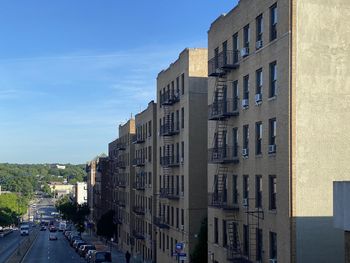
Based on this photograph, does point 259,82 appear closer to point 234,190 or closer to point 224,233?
point 234,190

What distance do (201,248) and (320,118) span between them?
16.7 metres

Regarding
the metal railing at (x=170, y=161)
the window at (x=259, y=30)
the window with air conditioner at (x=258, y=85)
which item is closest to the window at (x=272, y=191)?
the window with air conditioner at (x=258, y=85)

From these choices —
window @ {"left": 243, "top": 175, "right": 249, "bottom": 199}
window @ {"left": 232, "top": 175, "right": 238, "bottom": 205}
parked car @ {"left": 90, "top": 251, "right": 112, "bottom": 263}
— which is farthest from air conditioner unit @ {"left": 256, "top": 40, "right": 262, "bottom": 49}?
parked car @ {"left": 90, "top": 251, "right": 112, "bottom": 263}

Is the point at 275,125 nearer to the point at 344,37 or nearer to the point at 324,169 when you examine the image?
the point at 324,169

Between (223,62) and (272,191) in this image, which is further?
(223,62)

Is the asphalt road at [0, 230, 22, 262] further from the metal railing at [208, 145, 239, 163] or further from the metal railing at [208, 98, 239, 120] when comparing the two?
the metal railing at [208, 98, 239, 120]

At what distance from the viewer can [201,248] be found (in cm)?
4066

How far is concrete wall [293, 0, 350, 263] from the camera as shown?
2636 cm

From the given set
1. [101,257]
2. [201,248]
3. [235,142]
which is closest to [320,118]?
[235,142]

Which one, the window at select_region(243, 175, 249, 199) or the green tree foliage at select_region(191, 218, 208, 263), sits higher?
the window at select_region(243, 175, 249, 199)

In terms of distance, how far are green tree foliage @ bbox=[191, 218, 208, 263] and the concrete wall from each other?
14.8 meters

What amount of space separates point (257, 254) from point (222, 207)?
4.24 m

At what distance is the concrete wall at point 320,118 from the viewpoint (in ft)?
86.5

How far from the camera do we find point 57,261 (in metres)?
69.3
